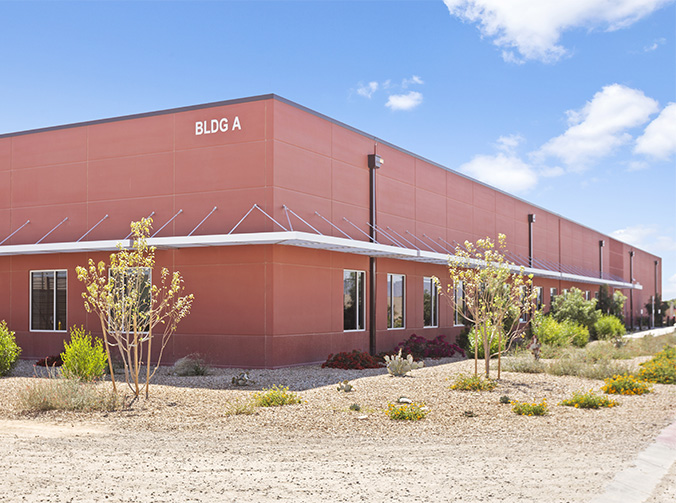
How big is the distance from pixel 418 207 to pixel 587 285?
23.8 meters

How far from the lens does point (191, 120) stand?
1859 centimetres

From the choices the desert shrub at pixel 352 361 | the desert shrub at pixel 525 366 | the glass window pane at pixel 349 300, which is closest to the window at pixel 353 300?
the glass window pane at pixel 349 300

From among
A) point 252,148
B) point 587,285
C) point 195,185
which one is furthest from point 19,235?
point 587,285

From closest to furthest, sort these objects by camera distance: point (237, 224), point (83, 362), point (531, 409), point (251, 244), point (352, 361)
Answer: point (531, 409) → point (83, 362) → point (251, 244) → point (237, 224) → point (352, 361)

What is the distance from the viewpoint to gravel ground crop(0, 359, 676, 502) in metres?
6.46

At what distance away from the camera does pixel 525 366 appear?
54.7ft

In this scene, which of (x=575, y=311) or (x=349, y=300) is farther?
(x=575, y=311)

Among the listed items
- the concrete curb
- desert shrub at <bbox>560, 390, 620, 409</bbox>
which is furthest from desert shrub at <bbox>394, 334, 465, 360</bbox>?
the concrete curb

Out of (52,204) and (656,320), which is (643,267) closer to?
(656,320)

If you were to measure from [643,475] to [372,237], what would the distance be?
14.6 m

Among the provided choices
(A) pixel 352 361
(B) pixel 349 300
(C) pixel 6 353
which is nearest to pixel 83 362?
(C) pixel 6 353

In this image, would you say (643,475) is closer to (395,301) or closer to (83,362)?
(83,362)

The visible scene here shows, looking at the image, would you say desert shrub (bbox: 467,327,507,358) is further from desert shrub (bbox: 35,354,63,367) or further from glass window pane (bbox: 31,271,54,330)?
glass window pane (bbox: 31,271,54,330)

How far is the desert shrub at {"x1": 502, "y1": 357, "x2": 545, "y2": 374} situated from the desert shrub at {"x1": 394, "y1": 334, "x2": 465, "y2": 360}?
386cm
